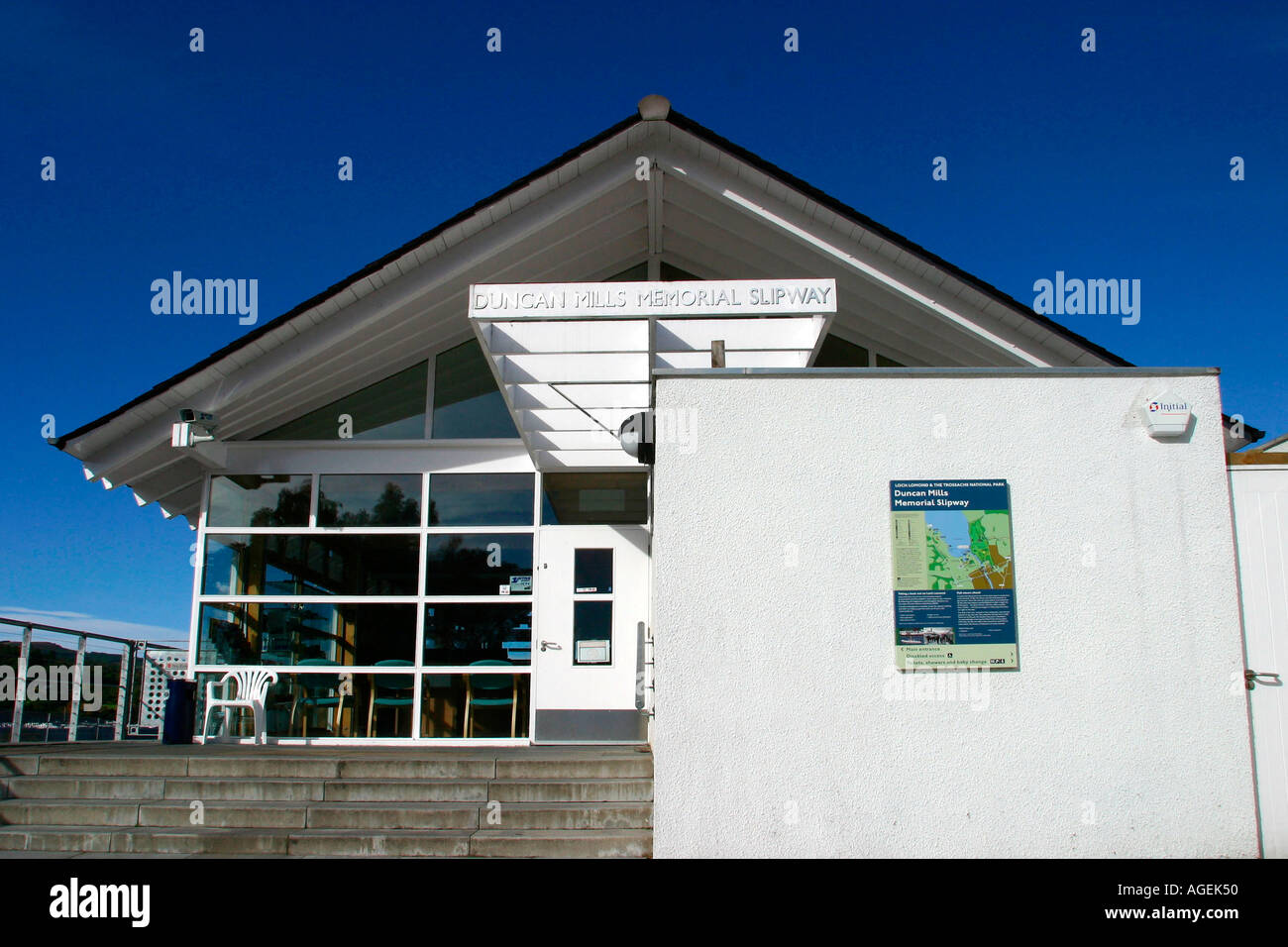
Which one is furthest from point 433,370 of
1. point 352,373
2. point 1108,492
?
point 1108,492

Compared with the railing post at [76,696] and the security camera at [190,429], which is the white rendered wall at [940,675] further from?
the railing post at [76,696]

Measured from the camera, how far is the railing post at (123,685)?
34.4 feet

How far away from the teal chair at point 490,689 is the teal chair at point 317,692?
1281 mm

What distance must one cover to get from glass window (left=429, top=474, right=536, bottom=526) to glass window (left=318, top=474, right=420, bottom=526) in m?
0.22

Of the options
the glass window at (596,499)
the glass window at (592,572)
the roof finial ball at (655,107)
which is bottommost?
the glass window at (592,572)

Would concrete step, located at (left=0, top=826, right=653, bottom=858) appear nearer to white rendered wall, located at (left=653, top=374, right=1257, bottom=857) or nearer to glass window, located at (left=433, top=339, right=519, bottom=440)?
white rendered wall, located at (left=653, top=374, right=1257, bottom=857)

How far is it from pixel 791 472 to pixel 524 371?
9.55 feet

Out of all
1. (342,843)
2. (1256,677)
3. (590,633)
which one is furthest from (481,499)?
(1256,677)

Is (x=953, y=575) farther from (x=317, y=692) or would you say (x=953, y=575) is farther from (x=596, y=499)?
(x=317, y=692)

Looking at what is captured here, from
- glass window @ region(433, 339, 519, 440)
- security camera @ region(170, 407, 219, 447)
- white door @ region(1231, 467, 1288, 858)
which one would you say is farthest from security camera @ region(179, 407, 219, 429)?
white door @ region(1231, 467, 1288, 858)

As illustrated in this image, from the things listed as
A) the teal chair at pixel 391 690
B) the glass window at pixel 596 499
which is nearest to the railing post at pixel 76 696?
the teal chair at pixel 391 690

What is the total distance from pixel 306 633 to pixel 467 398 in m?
2.93

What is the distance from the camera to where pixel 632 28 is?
28.8ft
